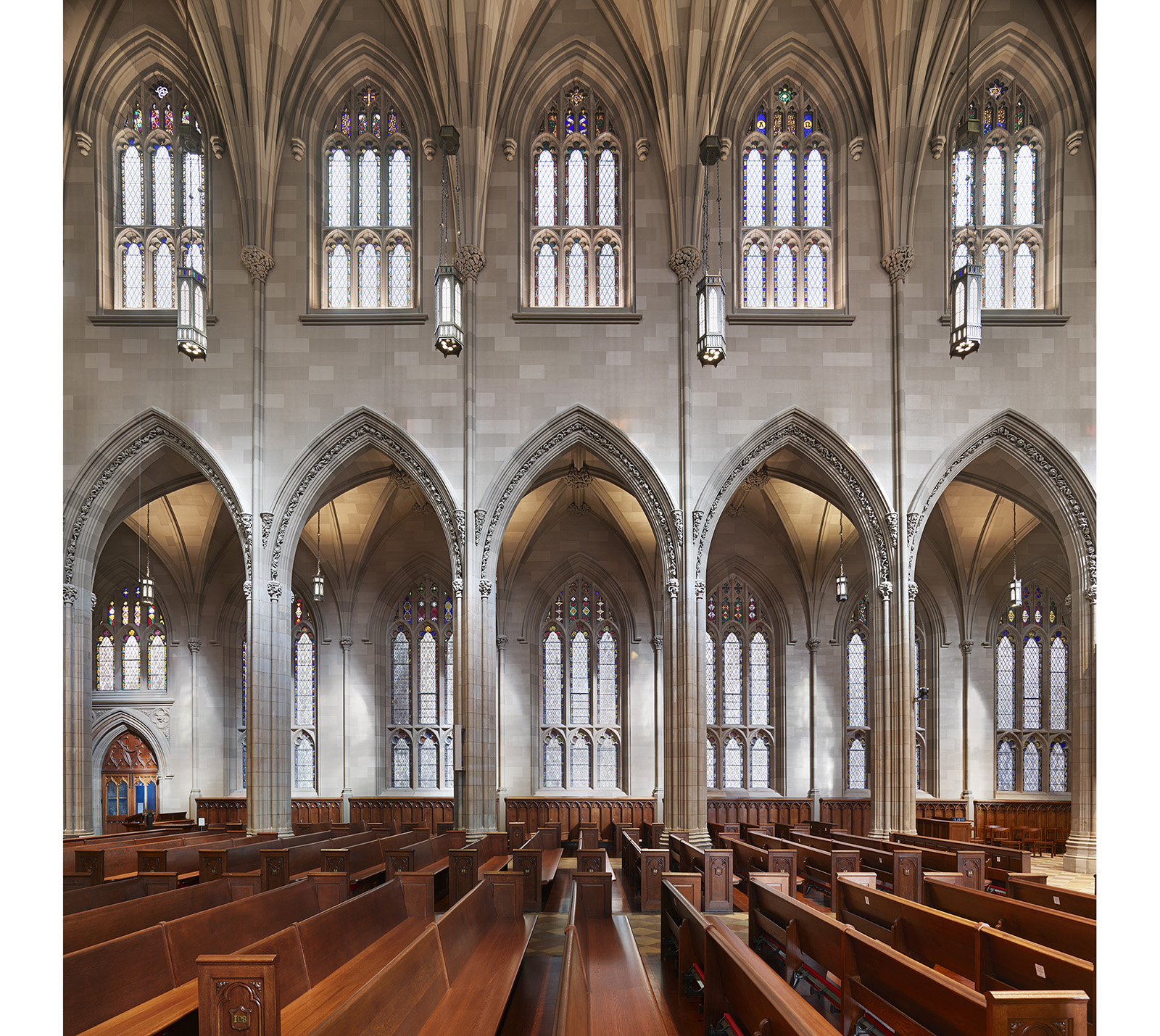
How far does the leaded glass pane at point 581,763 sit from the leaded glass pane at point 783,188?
545 inches

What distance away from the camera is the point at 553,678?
2369cm

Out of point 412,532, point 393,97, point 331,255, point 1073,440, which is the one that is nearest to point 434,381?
point 331,255

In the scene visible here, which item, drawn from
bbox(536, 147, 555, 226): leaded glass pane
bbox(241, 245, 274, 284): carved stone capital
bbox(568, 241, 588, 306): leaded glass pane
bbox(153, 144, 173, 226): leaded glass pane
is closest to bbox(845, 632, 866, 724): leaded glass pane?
bbox(568, 241, 588, 306): leaded glass pane

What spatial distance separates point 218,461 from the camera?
1702 cm

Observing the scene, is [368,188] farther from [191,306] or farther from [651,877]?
[651,877]

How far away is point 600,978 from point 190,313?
10.9 metres

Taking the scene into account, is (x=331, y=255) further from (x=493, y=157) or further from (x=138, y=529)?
(x=138, y=529)

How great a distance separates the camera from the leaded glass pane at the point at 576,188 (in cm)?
1816

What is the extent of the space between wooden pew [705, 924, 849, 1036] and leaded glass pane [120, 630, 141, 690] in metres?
22.7

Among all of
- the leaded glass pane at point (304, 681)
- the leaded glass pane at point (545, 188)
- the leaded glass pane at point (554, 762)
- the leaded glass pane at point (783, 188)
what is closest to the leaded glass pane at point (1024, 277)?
the leaded glass pane at point (783, 188)

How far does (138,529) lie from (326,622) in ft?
17.6

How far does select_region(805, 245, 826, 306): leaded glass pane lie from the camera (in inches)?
708

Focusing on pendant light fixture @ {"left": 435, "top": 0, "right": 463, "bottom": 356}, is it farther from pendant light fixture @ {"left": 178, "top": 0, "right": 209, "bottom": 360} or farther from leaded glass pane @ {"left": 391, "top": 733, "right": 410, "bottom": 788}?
leaded glass pane @ {"left": 391, "top": 733, "right": 410, "bottom": 788}

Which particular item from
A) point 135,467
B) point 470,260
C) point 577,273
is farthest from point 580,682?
point 135,467
